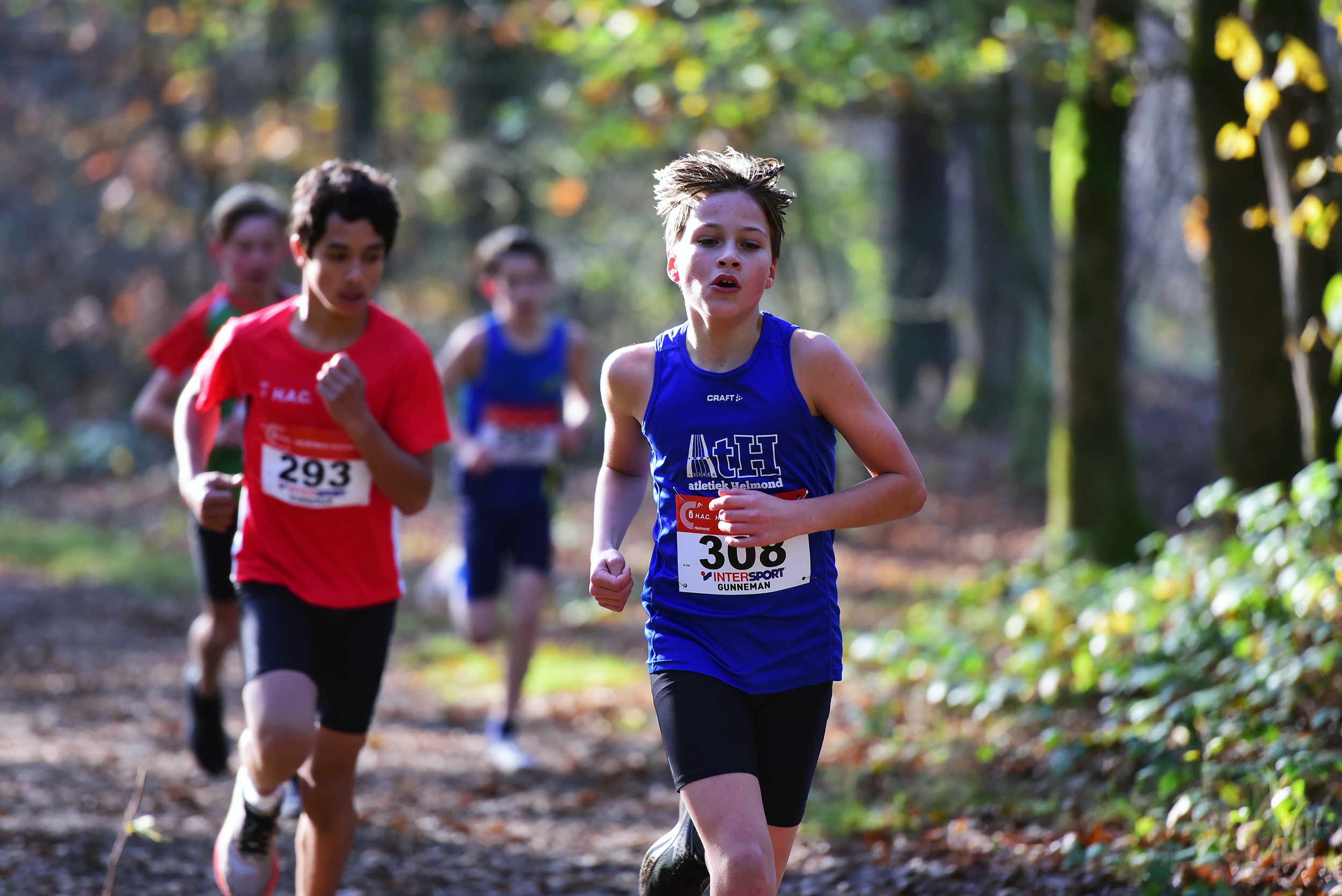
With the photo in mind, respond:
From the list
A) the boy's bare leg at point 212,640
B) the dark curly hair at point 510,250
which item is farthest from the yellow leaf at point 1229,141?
the boy's bare leg at point 212,640

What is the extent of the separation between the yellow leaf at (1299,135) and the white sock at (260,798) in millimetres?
4639

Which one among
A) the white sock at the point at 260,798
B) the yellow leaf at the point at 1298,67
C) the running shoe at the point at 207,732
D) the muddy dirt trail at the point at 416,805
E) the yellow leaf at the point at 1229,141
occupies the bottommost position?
the muddy dirt trail at the point at 416,805

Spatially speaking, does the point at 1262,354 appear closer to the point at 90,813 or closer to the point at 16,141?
the point at 90,813

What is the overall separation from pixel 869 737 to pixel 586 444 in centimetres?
1178

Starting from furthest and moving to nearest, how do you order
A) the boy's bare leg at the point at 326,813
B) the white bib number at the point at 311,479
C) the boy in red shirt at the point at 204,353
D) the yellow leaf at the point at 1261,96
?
the boy in red shirt at the point at 204,353 → the yellow leaf at the point at 1261,96 → the white bib number at the point at 311,479 → the boy's bare leg at the point at 326,813

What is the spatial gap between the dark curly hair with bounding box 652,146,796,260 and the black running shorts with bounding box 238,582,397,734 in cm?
153

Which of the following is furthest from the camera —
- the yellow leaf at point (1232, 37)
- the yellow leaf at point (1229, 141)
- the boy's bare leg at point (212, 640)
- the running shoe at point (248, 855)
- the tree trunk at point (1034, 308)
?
the tree trunk at point (1034, 308)

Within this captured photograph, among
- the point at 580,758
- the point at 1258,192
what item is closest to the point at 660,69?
the point at 1258,192

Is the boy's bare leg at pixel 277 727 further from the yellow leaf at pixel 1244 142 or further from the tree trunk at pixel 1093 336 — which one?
the tree trunk at pixel 1093 336

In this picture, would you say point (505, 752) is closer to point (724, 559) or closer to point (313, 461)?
point (313, 461)

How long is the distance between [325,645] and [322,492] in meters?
0.47

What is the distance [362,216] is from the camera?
4066 millimetres

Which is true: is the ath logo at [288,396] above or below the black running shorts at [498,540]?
above

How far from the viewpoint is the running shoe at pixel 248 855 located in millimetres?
3809
